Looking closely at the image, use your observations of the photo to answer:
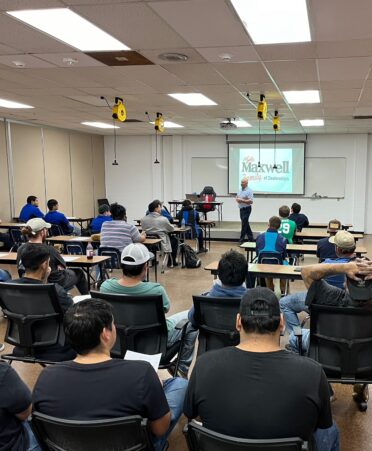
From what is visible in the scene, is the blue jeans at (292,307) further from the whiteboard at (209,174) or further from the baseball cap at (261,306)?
the whiteboard at (209,174)

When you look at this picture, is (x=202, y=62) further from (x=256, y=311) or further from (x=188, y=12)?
(x=256, y=311)

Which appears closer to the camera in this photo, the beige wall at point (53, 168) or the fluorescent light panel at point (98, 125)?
the beige wall at point (53, 168)

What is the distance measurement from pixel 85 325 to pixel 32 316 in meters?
1.41

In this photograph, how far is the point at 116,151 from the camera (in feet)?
45.9

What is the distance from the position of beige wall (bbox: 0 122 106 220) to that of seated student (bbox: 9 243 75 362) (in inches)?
287

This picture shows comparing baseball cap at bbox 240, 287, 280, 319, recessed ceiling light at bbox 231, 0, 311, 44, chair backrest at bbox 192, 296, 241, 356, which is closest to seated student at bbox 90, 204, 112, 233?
recessed ceiling light at bbox 231, 0, 311, 44

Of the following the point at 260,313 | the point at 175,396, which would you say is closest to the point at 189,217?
the point at 175,396

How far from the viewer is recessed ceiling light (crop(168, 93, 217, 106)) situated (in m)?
6.64

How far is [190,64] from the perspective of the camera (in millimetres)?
4691

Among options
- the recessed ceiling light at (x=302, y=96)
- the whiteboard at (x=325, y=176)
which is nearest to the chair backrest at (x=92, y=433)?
the recessed ceiling light at (x=302, y=96)

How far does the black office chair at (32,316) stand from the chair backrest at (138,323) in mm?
345

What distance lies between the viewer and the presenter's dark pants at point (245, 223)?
1045 centimetres

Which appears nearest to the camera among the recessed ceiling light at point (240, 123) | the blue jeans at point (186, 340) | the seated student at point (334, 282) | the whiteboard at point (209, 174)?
the blue jeans at point (186, 340)

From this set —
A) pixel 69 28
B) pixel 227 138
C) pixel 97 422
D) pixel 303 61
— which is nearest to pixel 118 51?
pixel 69 28
